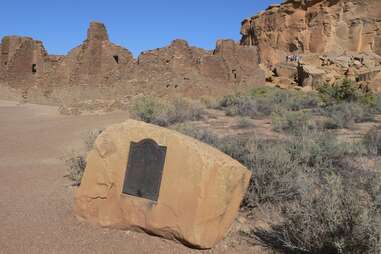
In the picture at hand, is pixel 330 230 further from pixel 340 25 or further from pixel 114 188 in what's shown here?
pixel 340 25

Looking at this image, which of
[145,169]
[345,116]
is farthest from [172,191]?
[345,116]

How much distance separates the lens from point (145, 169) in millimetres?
3725

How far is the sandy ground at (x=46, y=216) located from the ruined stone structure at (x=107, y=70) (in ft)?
31.5

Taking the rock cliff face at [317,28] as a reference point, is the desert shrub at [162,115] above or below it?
below

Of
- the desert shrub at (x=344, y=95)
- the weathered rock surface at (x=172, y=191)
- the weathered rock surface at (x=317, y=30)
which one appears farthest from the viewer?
the weathered rock surface at (x=317, y=30)

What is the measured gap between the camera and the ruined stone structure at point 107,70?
17.9 metres

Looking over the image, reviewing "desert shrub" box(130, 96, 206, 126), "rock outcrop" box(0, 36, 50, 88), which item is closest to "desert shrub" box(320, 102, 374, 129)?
"desert shrub" box(130, 96, 206, 126)

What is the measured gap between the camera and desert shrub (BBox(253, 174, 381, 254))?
8.98ft

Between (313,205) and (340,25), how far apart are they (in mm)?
47160

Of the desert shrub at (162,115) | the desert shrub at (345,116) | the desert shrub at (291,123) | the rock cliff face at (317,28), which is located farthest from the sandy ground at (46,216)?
the rock cliff face at (317,28)

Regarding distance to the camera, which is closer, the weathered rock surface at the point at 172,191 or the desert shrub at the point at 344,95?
the weathered rock surface at the point at 172,191

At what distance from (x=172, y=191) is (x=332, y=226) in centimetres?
152

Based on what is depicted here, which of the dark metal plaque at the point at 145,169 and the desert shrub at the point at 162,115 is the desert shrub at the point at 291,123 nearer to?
the desert shrub at the point at 162,115

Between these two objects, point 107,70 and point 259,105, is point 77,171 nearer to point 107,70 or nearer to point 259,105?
point 259,105
